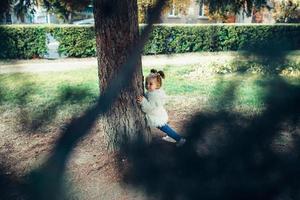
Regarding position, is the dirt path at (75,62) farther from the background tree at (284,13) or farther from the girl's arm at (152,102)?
the background tree at (284,13)

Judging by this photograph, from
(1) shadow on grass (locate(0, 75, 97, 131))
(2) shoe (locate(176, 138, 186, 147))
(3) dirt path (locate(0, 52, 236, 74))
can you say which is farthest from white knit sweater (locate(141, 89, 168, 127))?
(3) dirt path (locate(0, 52, 236, 74))

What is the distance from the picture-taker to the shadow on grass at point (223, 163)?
3533 mm

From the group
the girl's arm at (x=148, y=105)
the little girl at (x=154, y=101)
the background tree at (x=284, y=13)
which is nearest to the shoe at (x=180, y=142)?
the little girl at (x=154, y=101)

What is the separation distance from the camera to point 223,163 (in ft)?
13.5

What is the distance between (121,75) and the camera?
3.84 metres

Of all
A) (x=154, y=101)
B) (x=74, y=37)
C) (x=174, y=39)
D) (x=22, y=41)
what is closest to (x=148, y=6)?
(x=174, y=39)

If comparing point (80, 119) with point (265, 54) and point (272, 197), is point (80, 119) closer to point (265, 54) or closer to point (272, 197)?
point (272, 197)

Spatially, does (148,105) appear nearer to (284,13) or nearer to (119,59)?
(119,59)

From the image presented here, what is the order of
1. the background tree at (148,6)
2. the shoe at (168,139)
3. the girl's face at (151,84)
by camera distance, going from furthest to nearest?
1. the background tree at (148,6)
2. the shoe at (168,139)
3. the girl's face at (151,84)

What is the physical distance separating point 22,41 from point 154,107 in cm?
1038

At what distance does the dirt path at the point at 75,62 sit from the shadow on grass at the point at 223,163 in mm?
6763

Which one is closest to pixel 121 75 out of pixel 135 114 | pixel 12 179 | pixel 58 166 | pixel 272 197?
pixel 135 114

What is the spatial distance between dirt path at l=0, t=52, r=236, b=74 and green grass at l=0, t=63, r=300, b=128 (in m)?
1.01

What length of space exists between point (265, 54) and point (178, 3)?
9320 millimetres
